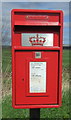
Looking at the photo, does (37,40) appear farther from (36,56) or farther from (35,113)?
(35,113)

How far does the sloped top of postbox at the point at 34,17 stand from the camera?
2.64 metres

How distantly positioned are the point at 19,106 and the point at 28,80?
360 millimetres

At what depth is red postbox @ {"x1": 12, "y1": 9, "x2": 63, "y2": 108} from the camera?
104 inches

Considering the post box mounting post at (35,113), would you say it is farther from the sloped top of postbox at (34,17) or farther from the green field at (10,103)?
the sloped top of postbox at (34,17)

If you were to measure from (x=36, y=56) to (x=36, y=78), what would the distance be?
285 mm

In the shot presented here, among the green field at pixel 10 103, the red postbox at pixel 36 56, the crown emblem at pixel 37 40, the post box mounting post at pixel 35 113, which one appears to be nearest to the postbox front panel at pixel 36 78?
the red postbox at pixel 36 56

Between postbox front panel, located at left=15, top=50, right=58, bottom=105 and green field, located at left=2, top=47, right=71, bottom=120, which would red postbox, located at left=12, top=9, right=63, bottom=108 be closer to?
postbox front panel, located at left=15, top=50, right=58, bottom=105

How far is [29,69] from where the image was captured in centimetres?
268

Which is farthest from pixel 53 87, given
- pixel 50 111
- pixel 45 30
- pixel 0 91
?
pixel 0 91

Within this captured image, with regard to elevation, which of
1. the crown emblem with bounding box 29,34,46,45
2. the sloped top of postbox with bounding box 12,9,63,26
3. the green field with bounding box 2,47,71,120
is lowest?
the green field with bounding box 2,47,71,120

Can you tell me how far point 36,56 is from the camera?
266 centimetres

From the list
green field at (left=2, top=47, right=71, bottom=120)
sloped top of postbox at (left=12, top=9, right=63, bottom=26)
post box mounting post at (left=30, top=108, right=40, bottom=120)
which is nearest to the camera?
sloped top of postbox at (left=12, top=9, right=63, bottom=26)

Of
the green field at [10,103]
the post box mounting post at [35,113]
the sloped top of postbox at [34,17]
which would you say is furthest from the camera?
the green field at [10,103]

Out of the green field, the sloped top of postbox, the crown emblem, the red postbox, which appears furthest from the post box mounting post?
the sloped top of postbox
